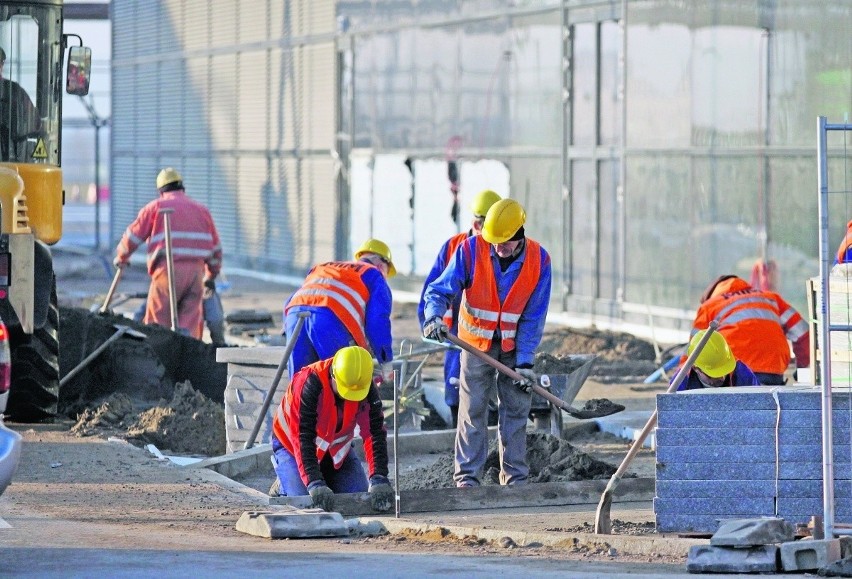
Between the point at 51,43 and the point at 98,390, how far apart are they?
303 cm

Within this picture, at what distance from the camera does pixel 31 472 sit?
11.1m

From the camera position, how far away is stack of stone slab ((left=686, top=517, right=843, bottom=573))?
25.2ft

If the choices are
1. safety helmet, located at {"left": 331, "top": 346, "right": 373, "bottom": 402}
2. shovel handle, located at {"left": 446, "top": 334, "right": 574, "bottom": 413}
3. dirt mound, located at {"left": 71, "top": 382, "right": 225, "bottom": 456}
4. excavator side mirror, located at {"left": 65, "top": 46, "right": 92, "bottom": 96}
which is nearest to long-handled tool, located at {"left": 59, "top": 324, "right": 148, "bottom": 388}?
dirt mound, located at {"left": 71, "top": 382, "right": 225, "bottom": 456}

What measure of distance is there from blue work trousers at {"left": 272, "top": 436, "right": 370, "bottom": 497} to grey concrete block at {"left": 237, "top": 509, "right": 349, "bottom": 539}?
81 centimetres

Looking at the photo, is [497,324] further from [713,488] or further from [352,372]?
[713,488]

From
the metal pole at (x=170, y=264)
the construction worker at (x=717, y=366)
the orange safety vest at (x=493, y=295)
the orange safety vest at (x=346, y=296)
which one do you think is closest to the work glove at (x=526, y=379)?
the orange safety vest at (x=493, y=295)

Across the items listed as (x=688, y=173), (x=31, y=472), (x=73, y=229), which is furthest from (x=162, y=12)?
(x=31, y=472)

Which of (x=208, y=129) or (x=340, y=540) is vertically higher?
(x=208, y=129)

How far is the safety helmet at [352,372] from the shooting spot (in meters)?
9.11

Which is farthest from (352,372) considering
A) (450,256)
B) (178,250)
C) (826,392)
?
(178,250)

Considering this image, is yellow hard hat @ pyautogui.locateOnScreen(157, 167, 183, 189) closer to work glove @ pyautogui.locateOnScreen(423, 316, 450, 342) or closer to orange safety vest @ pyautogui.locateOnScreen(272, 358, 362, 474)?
work glove @ pyautogui.locateOnScreen(423, 316, 450, 342)

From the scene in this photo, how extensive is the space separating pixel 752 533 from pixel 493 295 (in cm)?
331

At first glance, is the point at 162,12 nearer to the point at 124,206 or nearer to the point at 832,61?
the point at 124,206

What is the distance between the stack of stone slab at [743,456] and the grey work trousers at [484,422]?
2.57 m
